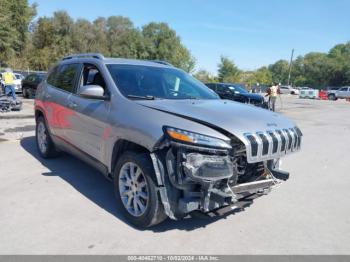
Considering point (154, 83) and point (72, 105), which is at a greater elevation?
point (154, 83)

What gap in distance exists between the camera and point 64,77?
570 centimetres

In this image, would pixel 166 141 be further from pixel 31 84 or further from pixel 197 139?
pixel 31 84

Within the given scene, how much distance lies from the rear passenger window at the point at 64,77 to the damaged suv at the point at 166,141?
217 millimetres

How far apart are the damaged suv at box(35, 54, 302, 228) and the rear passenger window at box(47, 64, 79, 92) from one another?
0.22m

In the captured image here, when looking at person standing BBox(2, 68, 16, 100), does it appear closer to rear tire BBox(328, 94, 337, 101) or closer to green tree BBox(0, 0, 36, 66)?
green tree BBox(0, 0, 36, 66)

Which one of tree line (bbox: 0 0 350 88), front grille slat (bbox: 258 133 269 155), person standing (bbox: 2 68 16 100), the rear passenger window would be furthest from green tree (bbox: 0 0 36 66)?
front grille slat (bbox: 258 133 269 155)

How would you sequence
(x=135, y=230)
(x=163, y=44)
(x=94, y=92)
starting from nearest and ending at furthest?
1. (x=135, y=230)
2. (x=94, y=92)
3. (x=163, y=44)

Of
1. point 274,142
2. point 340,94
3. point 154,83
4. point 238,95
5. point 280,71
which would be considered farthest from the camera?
point 280,71

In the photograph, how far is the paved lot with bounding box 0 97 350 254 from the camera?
134 inches

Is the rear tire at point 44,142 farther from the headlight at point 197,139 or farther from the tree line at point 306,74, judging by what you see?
the tree line at point 306,74

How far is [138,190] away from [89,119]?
1320mm

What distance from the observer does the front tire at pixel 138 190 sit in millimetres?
3477

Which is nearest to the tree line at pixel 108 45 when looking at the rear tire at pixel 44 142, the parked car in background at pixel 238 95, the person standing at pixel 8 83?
the person standing at pixel 8 83

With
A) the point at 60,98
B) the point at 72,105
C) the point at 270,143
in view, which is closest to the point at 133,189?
the point at 270,143
